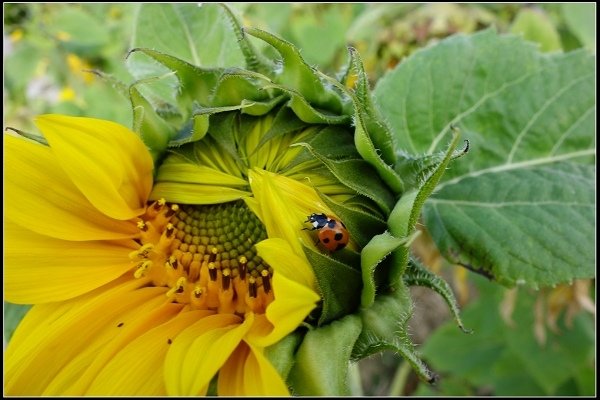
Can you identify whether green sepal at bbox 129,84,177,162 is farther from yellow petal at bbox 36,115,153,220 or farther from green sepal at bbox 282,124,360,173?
green sepal at bbox 282,124,360,173

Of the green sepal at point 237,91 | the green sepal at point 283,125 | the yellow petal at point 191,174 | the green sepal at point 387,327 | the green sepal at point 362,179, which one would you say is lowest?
the green sepal at point 387,327

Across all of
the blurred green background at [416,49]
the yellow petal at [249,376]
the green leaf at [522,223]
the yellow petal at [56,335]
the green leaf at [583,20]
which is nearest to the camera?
the yellow petal at [249,376]

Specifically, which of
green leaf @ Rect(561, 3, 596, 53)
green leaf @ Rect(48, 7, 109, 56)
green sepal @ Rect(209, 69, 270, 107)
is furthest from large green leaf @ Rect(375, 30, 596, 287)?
green leaf @ Rect(48, 7, 109, 56)

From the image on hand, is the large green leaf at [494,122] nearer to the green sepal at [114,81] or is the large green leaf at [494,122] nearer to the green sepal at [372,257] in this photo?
the green sepal at [372,257]

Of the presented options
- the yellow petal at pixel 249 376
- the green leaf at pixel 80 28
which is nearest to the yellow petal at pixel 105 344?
the yellow petal at pixel 249 376

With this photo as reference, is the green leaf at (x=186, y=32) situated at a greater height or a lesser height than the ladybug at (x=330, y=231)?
greater
